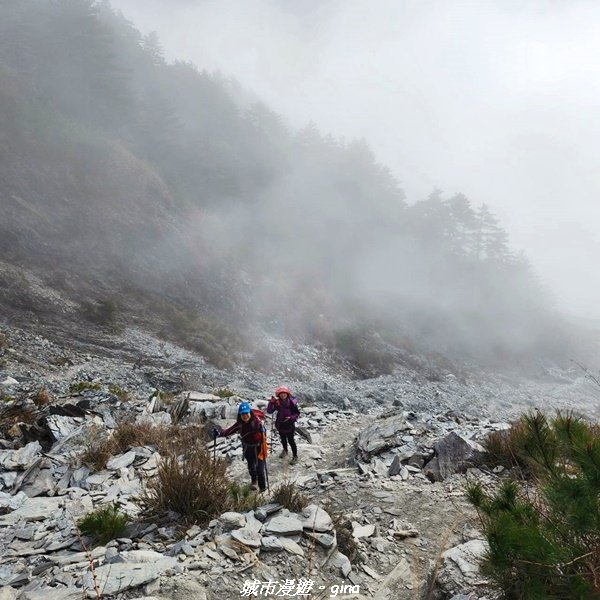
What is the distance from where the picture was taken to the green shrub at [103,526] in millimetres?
4668

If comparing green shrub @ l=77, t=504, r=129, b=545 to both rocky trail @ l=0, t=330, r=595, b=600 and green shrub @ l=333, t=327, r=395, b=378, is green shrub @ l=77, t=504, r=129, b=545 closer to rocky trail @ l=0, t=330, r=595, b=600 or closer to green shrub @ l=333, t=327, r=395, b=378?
rocky trail @ l=0, t=330, r=595, b=600

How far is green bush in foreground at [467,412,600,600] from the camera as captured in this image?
2457mm

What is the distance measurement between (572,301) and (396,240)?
75156mm

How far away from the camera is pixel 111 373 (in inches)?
622

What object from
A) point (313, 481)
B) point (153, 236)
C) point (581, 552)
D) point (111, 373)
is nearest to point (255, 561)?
point (581, 552)

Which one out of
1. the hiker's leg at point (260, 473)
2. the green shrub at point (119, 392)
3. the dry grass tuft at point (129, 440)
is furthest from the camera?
the green shrub at point (119, 392)

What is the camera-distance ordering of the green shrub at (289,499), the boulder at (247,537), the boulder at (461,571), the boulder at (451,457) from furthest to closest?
the boulder at (451,457) < the green shrub at (289,499) < the boulder at (247,537) < the boulder at (461,571)

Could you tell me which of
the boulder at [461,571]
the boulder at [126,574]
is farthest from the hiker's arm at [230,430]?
the boulder at [461,571]

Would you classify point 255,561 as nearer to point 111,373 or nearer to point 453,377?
point 111,373

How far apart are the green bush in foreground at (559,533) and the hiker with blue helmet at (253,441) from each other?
4.86 metres

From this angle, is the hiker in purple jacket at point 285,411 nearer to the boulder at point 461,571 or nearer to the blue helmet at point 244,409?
the blue helmet at point 244,409

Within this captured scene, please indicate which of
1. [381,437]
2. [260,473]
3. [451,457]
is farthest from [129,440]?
[451,457]

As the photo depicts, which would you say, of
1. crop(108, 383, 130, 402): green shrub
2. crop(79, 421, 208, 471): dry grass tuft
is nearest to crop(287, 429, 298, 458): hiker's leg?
crop(79, 421, 208, 471): dry grass tuft

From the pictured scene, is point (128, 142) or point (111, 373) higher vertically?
point (128, 142)
